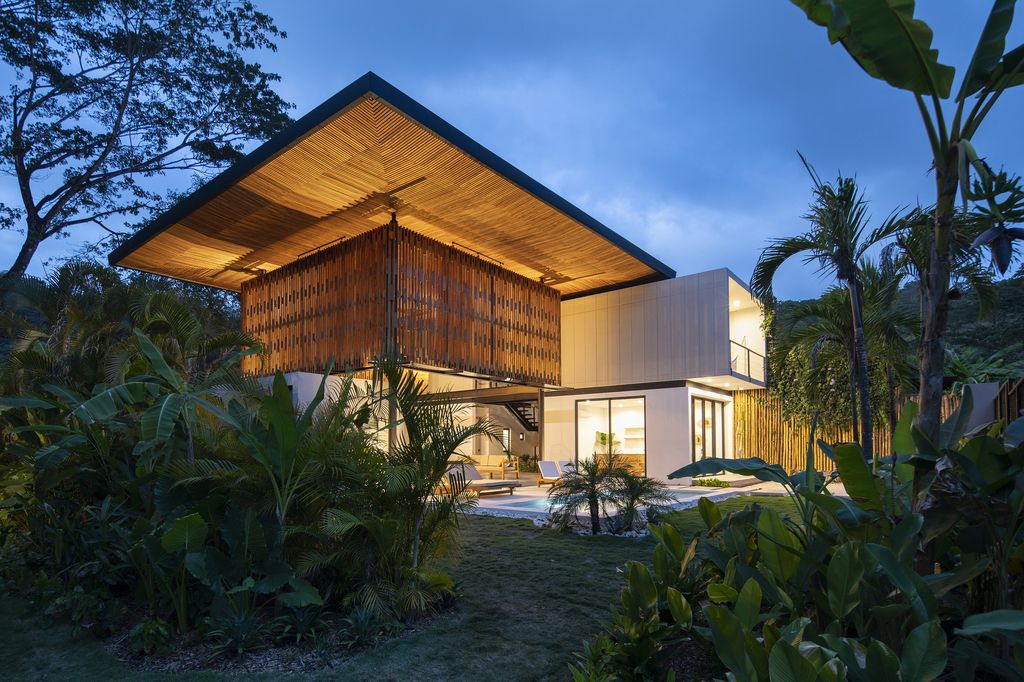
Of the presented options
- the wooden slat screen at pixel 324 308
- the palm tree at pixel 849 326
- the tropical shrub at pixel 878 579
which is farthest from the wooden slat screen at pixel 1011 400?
the wooden slat screen at pixel 324 308

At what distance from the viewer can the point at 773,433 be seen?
59.1 ft

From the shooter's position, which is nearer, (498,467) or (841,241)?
(841,241)

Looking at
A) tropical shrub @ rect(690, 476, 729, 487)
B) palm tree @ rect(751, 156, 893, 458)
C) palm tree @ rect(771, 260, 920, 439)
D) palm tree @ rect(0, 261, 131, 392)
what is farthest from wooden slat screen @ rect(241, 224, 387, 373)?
tropical shrub @ rect(690, 476, 729, 487)

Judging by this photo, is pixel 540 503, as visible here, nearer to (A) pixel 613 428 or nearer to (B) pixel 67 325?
(A) pixel 613 428

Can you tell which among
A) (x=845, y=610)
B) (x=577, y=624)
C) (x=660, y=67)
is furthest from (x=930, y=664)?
(x=660, y=67)

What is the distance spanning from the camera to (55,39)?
16.3 m

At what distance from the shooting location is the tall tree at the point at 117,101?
53.3ft

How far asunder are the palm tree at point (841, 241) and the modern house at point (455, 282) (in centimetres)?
459

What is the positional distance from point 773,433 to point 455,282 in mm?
10372

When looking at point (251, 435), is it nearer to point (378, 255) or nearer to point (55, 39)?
point (378, 255)

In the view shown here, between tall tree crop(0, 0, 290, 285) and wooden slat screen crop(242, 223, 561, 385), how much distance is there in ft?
19.7

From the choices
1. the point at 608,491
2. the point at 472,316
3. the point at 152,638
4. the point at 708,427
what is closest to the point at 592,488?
the point at 608,491

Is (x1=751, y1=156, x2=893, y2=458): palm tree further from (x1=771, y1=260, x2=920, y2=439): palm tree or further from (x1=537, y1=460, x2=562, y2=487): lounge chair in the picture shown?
(x1=537, y1=460, x2=562, y2=487): lounge chair

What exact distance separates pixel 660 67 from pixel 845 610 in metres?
157
